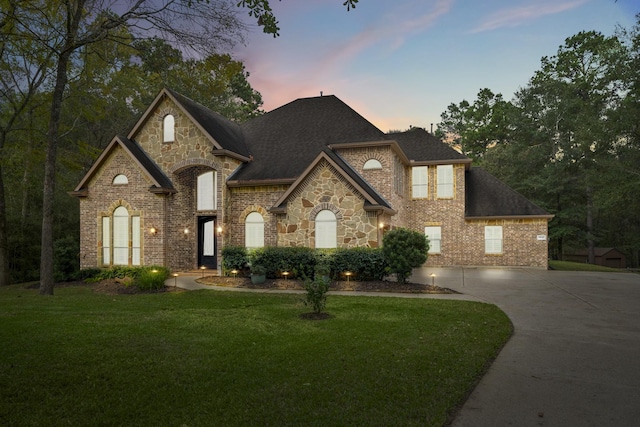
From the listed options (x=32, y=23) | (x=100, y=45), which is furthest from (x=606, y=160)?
(x=32, y=23)

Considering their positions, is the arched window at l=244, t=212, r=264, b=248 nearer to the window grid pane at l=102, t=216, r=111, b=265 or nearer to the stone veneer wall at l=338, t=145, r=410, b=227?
the stone veneer wall at l=338, t=145, r=410, b=227

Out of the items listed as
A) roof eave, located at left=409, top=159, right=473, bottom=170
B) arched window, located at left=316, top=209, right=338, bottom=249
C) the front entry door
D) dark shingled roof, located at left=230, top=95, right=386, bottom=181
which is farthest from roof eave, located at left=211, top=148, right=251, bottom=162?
roof eave, located at left=409, top=159, right=473, bottom=170

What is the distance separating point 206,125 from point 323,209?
22.9 ft

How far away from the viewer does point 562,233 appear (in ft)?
106

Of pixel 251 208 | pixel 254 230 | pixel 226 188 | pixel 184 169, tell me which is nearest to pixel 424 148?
pixel 251 208

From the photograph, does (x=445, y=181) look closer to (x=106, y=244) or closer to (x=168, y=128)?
(x=168, y=128)

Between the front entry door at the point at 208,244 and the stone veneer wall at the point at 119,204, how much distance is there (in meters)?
2.28

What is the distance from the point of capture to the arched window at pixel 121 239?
18500mm

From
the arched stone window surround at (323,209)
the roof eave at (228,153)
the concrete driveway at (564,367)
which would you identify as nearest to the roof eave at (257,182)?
the roof eave at (228,153)

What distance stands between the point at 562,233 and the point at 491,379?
32002 mm

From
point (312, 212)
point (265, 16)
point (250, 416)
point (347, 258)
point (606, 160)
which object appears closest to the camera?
point (250, 416)

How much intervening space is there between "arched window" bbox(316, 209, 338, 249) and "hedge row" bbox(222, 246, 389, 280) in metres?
0.88

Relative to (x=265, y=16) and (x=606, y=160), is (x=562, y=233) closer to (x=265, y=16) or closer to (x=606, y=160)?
(x=606, y=160)

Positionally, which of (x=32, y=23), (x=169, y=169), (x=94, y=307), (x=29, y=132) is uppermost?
(x=32, y=23)
